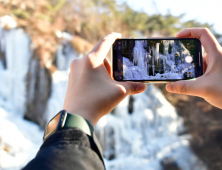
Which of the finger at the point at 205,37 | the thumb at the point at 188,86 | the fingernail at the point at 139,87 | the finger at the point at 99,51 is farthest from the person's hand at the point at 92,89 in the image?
the finger at the point at 205,37

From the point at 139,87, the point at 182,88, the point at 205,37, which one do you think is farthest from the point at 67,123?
the point at 205,37

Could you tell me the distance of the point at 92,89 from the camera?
734mm

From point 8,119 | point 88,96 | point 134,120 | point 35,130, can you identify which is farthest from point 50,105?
point 88,96

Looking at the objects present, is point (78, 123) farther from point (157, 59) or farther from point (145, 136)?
point (145, 136)

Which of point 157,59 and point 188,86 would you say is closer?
point 188,86

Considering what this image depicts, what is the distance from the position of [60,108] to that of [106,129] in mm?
1239

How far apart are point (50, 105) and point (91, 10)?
433 cm

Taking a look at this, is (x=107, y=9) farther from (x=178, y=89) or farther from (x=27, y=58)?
(x=178, y=89)

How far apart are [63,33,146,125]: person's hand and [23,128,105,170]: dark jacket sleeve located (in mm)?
154

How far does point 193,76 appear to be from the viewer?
0.99 m

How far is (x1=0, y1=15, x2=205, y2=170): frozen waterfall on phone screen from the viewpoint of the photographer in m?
3.71

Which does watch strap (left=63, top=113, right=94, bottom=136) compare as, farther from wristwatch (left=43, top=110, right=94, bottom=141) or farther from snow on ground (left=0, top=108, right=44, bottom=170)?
snow on ground (left=0, top=108, right=44, bottom=170)

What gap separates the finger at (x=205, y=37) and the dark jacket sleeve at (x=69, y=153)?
32.2 inches

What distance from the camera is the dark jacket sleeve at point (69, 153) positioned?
408 mm
